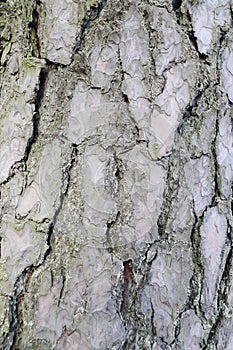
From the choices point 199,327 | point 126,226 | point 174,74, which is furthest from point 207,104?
point 199,327

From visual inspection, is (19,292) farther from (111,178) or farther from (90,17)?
(90,17)

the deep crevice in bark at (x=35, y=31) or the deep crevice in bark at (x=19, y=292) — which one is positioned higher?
the deep crevice in bark at (x=35, y=31)

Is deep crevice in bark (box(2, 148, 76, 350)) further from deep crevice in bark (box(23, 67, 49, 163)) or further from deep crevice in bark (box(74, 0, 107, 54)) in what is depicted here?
deep crevice in bark (box(74, 0, 107, 54))

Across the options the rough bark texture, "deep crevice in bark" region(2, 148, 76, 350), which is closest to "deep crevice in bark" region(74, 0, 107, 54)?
the rough bark texture

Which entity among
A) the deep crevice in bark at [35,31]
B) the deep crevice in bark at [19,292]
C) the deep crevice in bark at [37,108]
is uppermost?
the deep crevice in bark at [35,31]

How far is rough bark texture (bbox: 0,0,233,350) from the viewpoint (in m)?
0.89

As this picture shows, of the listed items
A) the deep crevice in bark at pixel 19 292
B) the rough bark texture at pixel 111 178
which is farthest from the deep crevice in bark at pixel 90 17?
the deep crevice in bark at pixel 19 292

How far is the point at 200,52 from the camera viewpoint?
95 cm

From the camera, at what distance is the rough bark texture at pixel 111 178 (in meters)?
0.89

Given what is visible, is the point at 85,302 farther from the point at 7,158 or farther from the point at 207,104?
the point at 207,104

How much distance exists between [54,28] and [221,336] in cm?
53

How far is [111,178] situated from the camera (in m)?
0.90

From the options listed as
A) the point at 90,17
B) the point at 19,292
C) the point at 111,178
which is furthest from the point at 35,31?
the point at 19,292

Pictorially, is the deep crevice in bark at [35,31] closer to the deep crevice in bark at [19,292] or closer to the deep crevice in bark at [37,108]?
the deep crevice in bark at [37,108]
